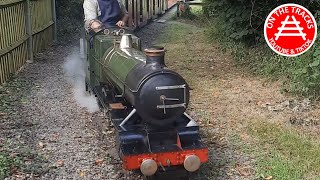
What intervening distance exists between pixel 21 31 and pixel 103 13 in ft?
14.4

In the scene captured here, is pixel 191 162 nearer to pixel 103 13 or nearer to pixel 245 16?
pixel 103 13

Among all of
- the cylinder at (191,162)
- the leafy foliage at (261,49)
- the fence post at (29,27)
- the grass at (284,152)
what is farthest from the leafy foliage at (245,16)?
the cylinder at (191,162)

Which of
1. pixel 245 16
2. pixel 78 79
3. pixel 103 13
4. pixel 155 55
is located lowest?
pixel 78 79

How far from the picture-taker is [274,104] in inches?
301

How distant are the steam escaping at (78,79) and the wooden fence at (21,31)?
1.06 m

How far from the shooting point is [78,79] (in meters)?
10.1

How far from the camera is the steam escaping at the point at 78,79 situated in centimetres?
809

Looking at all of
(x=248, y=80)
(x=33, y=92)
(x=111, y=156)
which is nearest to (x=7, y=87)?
(x=33, y=92)

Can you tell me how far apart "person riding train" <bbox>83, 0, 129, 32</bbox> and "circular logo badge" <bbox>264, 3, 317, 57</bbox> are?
9.87 feet

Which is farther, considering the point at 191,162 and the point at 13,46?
the point at 13,46

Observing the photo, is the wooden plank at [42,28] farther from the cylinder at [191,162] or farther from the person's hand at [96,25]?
the cylinder at [191,162]

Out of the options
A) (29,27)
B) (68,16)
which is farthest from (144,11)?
(29,27)

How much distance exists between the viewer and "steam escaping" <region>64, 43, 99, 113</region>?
8.09 meters

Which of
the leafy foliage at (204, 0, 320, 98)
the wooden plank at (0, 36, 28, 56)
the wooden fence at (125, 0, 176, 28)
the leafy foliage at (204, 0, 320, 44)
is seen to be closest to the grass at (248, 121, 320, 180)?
the leafy foliage at (204, 0, 320, 98)
